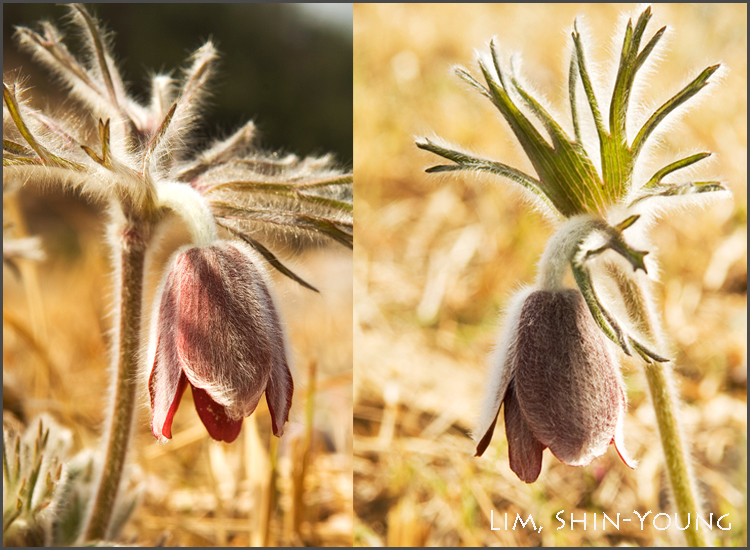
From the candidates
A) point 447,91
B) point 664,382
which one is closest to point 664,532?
point 664,382

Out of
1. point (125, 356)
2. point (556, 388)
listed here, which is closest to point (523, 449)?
point (556, 388)

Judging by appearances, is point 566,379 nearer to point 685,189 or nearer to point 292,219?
point 685,189

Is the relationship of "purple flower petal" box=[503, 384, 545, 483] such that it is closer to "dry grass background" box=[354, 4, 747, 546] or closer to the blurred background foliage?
"dry grass background" box=[354, 4, 747, 546]

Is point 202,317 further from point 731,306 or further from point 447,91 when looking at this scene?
point 447,91

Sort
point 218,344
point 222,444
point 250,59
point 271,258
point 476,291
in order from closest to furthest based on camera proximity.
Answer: point 218,344 → point 271,258 → point 222,444 → point 250,59 → point 476,291

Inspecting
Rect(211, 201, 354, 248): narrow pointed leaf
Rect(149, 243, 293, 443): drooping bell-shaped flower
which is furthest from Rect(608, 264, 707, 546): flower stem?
Rect(149, 243, 293, 443): drooping bell-shaped flower

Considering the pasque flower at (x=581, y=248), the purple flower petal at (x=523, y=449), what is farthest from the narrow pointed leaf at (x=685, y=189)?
the purple flower petal at (x=523, y=449)
